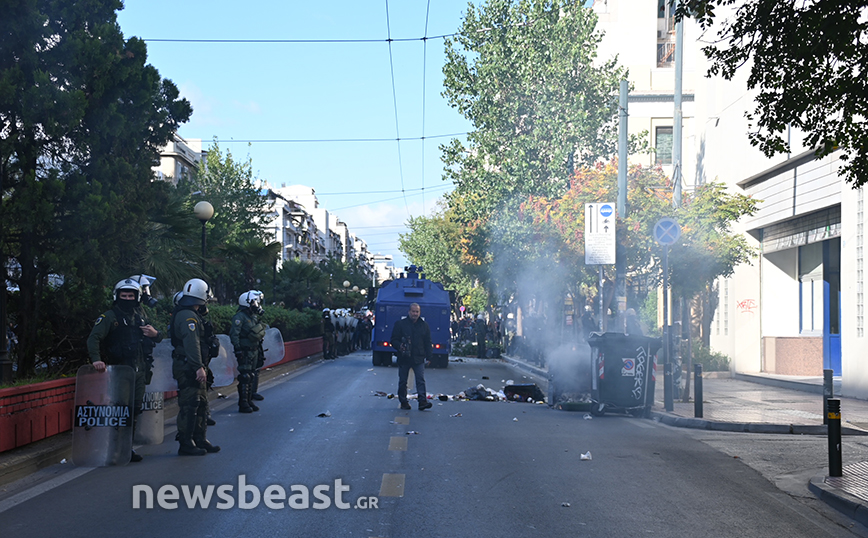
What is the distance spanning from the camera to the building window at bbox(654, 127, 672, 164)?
39.1 m

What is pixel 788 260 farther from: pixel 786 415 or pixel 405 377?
pixel 405 377

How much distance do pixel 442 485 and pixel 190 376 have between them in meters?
3.17

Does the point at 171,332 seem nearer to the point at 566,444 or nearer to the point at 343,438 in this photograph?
the point at 343,438

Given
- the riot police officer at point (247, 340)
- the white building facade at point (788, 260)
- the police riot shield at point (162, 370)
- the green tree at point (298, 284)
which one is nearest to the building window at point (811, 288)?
the white building facade at point (788, 260)

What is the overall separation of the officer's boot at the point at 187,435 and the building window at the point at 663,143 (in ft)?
108

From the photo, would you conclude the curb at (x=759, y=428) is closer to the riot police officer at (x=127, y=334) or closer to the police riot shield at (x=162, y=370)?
the police riot shield at (x=162, y=370)

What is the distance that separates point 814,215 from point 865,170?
13.7 meters

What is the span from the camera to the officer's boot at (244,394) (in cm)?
1355

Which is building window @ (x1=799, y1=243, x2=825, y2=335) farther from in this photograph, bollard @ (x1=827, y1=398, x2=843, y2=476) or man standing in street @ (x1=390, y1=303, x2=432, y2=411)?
bollard @ (x1=827, y1=398, x2=843, y2=476)

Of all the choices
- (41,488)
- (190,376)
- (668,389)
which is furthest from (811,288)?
(41,488)

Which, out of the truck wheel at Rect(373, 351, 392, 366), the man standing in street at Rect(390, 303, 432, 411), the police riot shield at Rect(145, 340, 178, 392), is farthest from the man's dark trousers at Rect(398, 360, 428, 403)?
the truck wheel at Rect(373, 351, 392, 366)

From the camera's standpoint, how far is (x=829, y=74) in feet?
25.2

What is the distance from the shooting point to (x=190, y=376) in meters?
9.24

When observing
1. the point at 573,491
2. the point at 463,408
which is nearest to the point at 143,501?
the point at 573,491
